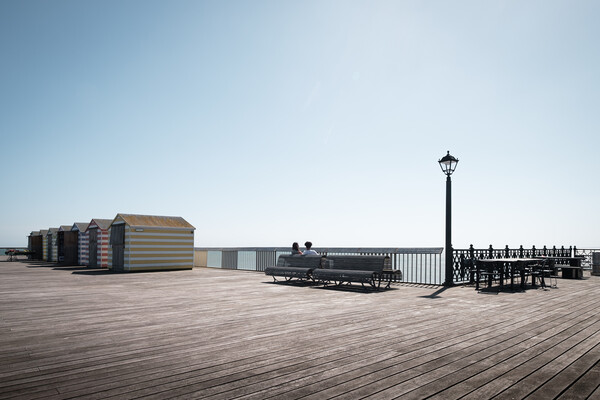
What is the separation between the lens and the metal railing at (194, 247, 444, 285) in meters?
11.9

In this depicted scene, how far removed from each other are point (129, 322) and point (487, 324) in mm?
5360

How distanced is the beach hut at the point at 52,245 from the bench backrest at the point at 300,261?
21.8 m

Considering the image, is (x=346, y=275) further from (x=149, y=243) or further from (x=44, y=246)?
(x=44, y=246)

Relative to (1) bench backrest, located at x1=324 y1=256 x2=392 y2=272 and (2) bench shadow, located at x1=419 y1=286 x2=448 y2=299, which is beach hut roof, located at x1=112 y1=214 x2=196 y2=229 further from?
(2) bench shadow, located at x1=419 y1=286 x2=448 y2=299

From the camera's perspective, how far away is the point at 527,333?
5324mm

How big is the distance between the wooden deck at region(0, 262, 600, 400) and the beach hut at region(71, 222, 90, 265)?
52.5ft

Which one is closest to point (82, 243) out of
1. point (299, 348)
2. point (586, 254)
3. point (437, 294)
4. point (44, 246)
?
point (44, 246)

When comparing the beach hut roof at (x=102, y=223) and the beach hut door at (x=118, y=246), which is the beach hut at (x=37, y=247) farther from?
the beach hut door at (x=118, y=246)

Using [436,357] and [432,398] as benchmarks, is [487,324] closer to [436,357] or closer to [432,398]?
[436,357]

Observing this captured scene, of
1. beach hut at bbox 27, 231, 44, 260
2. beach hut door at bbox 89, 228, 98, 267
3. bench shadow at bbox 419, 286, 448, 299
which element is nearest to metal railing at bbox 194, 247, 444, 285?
bench shadow at bbox 419, 286, 448, 299

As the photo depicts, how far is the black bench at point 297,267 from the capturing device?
37.8ft

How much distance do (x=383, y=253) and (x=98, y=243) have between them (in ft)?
50.5

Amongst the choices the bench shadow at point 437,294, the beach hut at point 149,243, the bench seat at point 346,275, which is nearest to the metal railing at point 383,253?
the bench shadow at point 437,294

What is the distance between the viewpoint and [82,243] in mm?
23500
